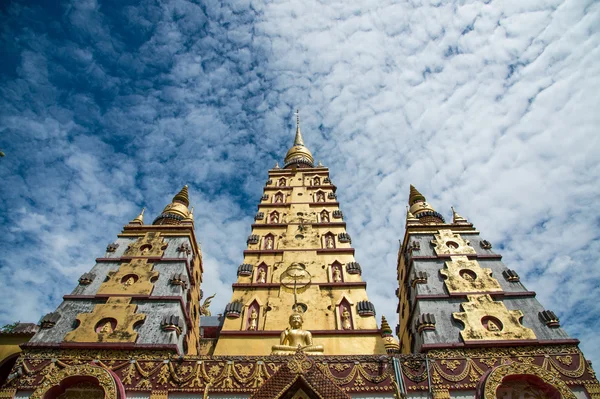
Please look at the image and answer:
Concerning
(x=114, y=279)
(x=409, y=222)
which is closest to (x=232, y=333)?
(x=114, y=279)

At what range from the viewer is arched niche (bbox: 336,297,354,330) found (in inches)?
662

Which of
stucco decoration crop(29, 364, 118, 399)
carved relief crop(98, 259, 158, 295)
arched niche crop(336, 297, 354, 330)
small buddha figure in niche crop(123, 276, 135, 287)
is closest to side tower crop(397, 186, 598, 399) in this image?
arched niche crop(336, 297, 354, 330)

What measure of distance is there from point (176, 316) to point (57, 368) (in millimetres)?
→ 4052

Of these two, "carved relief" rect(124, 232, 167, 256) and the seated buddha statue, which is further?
"carved relief" rect(124, 232, 167, 256)

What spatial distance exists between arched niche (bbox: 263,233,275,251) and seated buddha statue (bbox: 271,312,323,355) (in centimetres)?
546

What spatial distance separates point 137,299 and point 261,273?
17.5 ft

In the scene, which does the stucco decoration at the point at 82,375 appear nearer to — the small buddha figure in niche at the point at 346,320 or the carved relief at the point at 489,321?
the small buddha figure in niche at the point at 346,320

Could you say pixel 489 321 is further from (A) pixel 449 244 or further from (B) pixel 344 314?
(B) pixel 344 314

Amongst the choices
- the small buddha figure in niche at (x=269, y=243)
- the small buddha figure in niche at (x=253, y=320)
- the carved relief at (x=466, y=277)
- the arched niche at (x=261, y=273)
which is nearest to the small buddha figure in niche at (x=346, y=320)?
the small buddha figure in niche at (x=253, y=320)

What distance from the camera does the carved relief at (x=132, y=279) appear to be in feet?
57.3

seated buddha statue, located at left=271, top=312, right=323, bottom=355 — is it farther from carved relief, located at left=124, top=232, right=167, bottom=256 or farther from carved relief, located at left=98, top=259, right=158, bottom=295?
carved relief, located at left=124, top=232, right=167, bottom=256

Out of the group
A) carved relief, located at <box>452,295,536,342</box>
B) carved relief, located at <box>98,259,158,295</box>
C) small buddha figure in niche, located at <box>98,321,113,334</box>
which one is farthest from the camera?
carved relief, located at <box>98,259,158,295</box>

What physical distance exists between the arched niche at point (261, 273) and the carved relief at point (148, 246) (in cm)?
434

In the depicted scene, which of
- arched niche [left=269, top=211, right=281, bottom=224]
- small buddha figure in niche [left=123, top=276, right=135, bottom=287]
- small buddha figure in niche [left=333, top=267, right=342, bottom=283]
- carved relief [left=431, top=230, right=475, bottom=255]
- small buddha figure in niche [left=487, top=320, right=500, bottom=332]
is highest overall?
arched niche [left=269, top=211, right=281, bottom=224]
